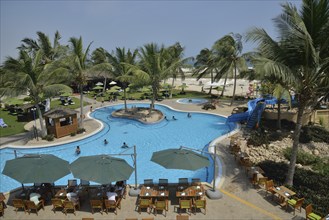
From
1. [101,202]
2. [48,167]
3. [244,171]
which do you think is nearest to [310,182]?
[244,171]

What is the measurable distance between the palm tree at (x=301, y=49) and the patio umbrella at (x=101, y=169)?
6620 mm

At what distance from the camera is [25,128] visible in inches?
872

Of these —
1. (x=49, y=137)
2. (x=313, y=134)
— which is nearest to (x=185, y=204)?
(x=49, y=137)

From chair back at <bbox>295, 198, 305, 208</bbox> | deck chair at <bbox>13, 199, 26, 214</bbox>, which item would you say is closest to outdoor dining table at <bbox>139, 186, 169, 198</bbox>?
deck chair at <bbox>13, 199, 26, 214</bbox>

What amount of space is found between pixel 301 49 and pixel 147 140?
13653 mm

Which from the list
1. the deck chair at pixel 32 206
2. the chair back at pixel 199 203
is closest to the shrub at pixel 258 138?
the chair back at pixel 199 203

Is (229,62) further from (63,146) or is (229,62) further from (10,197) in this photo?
(10,197)

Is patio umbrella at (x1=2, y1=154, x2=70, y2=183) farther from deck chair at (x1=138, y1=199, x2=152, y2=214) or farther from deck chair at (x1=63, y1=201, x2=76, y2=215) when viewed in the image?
deck chair at (x1=138, y1=199, x2=152, y2=214)

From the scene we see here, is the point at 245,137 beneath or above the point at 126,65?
beneath

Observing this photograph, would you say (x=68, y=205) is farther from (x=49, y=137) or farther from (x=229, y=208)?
(x=49, y=137)

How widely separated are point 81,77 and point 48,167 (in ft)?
38.4

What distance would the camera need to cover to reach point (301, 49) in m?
9.73

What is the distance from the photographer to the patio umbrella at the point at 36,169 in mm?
9266

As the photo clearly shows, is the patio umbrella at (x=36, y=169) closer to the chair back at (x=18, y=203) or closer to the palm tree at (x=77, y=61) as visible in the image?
the chair back at (x=18, y=203)
